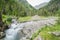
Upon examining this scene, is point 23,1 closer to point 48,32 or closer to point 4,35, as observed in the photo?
point 4,35

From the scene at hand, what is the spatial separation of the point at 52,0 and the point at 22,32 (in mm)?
23718

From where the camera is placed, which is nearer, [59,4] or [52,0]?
[59,4]

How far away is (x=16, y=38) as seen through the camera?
12.5 meters

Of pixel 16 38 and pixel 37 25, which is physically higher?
pixel 37 25

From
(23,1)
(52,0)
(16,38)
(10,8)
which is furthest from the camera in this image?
(23,1)

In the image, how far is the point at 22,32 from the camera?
12.6 m

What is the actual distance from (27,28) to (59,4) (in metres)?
18.4

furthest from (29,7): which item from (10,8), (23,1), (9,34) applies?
(9,34)

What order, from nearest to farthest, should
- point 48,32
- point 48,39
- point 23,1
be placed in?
point 48,39 → point 48,32 → point 23,1

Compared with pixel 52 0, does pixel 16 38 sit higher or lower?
lower

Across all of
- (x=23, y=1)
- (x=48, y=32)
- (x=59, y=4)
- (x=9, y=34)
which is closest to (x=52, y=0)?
(x=59, y=4)

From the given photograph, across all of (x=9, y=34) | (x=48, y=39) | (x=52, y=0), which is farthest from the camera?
(x=52, y=0)

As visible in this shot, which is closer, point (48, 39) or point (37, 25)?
point (48, 39)

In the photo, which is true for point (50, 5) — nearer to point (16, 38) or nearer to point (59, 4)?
point (59, 4)
